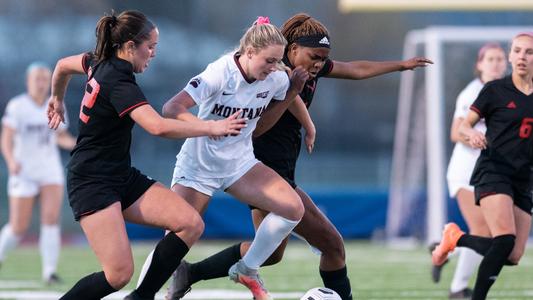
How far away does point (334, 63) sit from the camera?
20.7 ft

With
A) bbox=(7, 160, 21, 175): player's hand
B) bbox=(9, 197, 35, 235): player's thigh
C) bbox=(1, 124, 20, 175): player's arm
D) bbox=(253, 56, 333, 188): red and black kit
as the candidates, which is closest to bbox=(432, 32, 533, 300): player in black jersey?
bbox=(253, 56, 333, 188): red and black kit

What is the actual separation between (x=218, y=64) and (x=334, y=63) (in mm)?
806

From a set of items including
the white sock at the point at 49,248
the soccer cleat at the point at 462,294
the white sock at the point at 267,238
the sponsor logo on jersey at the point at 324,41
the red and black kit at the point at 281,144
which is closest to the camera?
the white sock at the point at 267,238

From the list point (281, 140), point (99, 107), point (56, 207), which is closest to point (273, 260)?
point (281, 140)

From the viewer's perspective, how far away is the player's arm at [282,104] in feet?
19.4

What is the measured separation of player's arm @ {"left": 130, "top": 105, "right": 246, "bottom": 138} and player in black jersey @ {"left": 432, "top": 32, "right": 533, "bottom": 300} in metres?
1.94

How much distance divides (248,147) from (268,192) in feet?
1.04

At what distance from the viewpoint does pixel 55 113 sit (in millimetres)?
6152

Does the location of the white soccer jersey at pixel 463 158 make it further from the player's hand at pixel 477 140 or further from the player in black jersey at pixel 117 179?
the player in black jersey at pixel 117 179

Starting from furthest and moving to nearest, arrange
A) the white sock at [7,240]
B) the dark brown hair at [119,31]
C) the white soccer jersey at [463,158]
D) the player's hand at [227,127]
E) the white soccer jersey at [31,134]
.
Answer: the white soccer jersey at [31,134] → the white sock at [7,240] → the white soccer jersey at [463,158] → the dark brown hair at [119,31] → the player's hand at [227,127]

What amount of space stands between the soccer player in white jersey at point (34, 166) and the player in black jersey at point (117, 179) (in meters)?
4.03

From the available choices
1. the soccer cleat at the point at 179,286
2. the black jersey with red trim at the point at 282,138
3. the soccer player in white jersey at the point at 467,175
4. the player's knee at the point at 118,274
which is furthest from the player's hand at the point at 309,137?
the soccer player in white jersey at the point at 467,175

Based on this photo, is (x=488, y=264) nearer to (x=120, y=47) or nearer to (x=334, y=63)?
(x=334, y=63)

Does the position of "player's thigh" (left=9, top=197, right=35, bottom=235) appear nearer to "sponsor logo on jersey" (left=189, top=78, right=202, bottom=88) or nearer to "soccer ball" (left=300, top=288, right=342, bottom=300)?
"soccer ball" (left=300, top=288, right=342, bottom=300)
